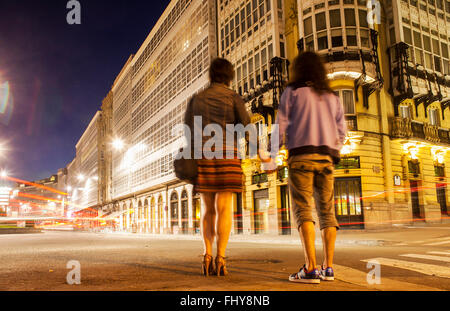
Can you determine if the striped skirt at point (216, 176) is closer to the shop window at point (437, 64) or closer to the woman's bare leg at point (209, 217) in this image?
the woman's bare leg at point (209, 217)

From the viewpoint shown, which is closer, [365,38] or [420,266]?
[420,266]

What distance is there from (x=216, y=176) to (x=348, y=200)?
63.0 feet

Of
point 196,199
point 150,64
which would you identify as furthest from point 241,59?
point 150,64

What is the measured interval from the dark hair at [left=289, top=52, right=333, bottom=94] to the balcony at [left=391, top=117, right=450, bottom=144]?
2149cm

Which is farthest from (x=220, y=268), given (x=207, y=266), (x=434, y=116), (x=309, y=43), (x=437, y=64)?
(x=437, y=64)

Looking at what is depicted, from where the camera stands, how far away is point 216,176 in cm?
370

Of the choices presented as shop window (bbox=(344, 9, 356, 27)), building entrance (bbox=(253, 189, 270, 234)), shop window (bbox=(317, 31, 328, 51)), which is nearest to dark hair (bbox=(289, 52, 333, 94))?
shop window (bbox=(317, 31, 328, 51))

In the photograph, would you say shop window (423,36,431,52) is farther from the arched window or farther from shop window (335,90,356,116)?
the arched window

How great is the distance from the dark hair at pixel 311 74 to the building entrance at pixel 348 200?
18.7 m

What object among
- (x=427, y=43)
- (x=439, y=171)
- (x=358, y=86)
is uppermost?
(x=427, y=43)

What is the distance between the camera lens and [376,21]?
2297cm

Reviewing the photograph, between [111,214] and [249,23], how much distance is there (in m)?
46.5

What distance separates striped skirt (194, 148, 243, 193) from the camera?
368 centimetres

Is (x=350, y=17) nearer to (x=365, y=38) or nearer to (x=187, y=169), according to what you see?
(x=365, y=38)
